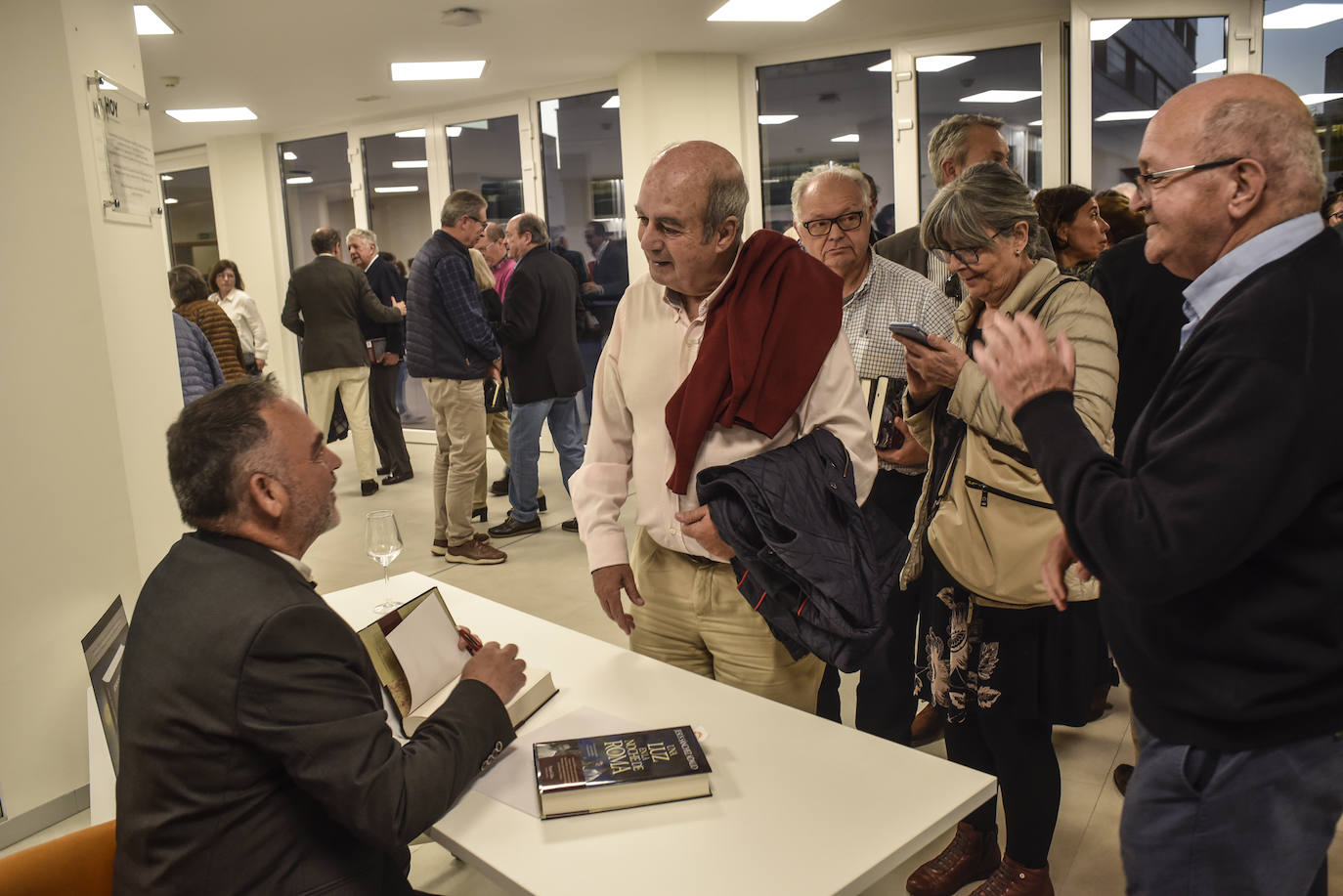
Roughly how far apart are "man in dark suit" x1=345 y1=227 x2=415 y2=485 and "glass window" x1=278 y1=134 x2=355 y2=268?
2042 millimetres

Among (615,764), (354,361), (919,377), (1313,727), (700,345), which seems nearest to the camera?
(1313,727)

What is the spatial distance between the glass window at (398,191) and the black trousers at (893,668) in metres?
Result: 6.83

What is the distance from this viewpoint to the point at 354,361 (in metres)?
6.56

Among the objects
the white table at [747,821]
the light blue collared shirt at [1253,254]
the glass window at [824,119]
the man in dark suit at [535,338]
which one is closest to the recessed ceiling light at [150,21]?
the man in dark suit at [535,338]

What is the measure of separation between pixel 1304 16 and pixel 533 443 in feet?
16.0

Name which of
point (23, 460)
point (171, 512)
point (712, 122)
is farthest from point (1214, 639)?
point (712, 122)

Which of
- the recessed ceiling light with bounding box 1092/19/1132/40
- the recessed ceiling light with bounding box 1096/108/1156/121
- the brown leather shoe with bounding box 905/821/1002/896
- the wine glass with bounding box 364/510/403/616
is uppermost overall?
the recessed ceiling light with bounding box 1092/19/1132/40

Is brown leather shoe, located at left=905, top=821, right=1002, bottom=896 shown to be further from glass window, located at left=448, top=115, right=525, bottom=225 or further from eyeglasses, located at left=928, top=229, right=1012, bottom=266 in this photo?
glass window, located at left=448, top=115, right=525, bottom=225

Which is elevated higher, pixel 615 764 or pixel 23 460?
pixel 23 460

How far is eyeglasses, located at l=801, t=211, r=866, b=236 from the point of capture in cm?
248

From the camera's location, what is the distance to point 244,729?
1157 millimetres

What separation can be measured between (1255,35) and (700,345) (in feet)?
Answer: 17.4

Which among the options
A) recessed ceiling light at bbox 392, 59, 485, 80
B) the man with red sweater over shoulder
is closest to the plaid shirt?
the man with red sweater over shoulder

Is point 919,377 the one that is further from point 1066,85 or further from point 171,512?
point 1066,85
